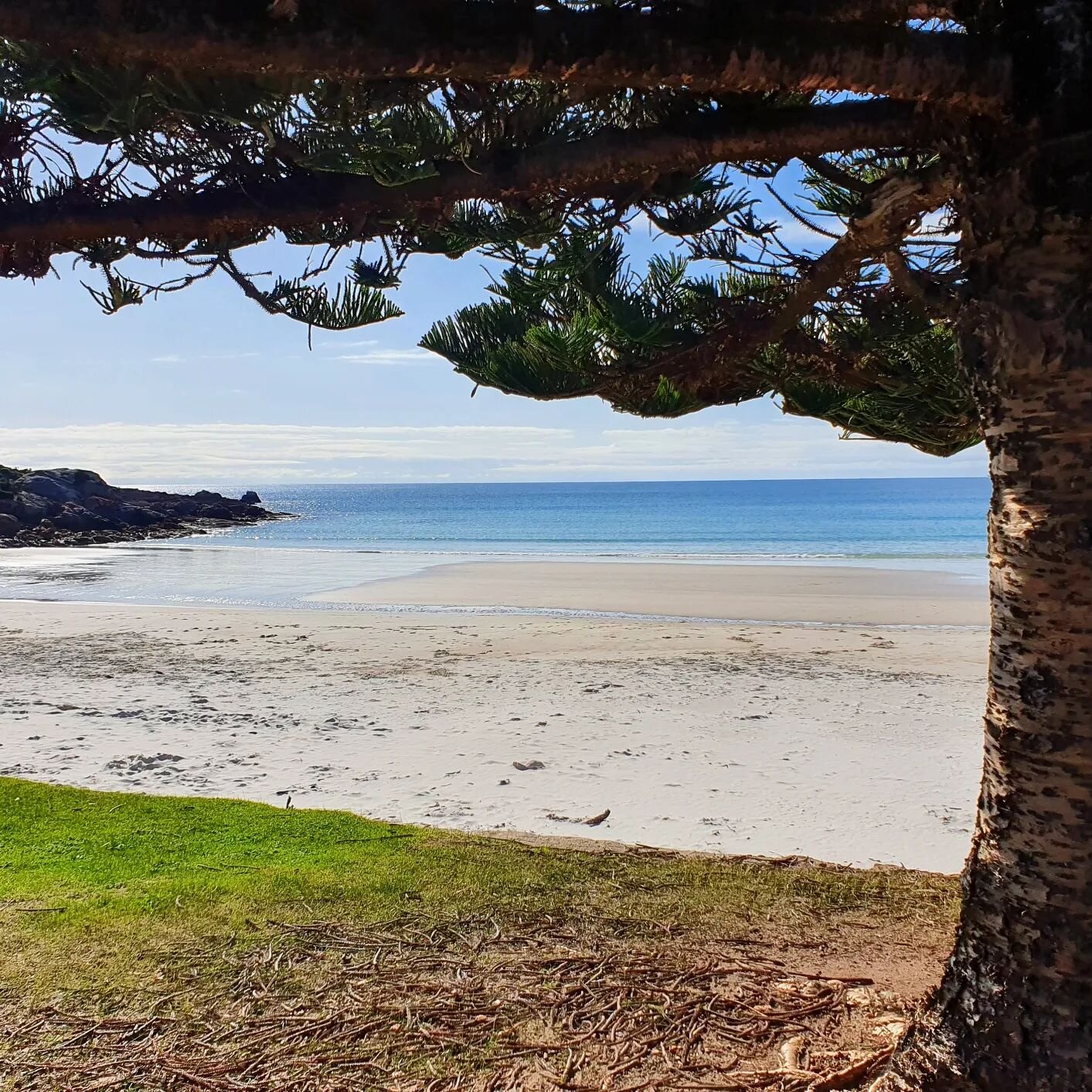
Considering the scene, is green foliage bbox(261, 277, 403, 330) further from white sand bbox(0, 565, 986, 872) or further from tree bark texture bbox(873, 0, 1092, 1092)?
white sand bbox(0, 565, 986, 872)

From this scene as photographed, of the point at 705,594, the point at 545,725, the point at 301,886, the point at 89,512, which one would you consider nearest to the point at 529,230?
the point at 301,886

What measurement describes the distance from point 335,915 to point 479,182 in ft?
8.70

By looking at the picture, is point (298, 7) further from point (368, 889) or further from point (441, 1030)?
point (368, 889)

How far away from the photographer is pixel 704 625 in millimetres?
15109

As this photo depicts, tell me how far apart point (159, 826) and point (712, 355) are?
143 inches

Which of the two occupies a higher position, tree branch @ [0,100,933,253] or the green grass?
tree branch @ [0,100,933,253]

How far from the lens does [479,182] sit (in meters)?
2.39

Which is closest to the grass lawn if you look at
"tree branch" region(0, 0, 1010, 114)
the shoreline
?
"tree branch" region(0, 0, 1010, 114)

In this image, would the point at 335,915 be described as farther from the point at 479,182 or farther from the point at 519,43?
the point at 519,43

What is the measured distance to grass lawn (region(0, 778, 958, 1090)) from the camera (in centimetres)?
292

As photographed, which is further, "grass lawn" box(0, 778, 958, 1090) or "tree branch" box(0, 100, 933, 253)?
"grass lawn" box(0, 778, 958, 1090)

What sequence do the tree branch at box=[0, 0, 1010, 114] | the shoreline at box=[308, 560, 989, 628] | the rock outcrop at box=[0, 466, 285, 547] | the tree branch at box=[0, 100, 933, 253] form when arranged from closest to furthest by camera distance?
the tree branch at box=[0, 0, 1010, 114]
the tree branch at box=[0, 100, 933, 253]
the shoreline at box=[308, 560, 989, 628]
the rock outcrop at box=[0, 466, 285, 547]

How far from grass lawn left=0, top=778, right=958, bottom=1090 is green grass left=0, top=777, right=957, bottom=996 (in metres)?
0.01

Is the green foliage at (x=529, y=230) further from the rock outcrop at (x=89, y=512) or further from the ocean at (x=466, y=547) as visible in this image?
the rock outcrop at (x=89, y=512)
